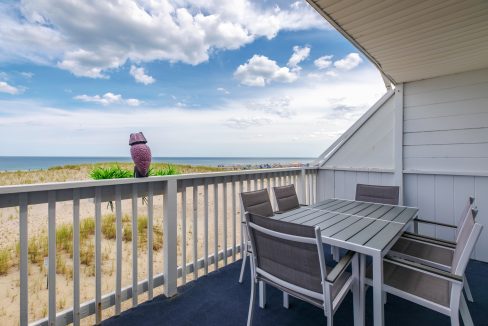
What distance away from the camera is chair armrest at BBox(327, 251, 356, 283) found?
130 cm

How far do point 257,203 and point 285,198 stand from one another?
47 centimetres

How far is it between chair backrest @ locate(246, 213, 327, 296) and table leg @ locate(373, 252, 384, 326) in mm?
407

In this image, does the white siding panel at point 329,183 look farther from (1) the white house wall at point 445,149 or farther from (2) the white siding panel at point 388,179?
(2) the white siding panel at point 388,179

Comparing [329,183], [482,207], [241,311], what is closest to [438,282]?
[241,311]

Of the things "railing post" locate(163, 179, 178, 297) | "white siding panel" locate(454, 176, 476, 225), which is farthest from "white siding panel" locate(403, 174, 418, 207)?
"railing post" locate(163, 179, 178, 297)

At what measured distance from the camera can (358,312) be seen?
153 centimetres

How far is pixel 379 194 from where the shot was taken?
10.1 feet

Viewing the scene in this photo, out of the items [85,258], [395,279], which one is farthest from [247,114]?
[395,279]

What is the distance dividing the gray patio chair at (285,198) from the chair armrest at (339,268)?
1.21m

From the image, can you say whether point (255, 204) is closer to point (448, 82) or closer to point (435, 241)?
point (435, 241)

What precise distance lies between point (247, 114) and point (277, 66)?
7957 mm

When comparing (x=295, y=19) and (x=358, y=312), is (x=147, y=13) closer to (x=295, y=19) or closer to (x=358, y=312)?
(x=295, y=19)

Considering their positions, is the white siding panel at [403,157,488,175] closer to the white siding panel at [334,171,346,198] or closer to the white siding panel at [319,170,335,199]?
the white siding panel at [334,171,346,198]

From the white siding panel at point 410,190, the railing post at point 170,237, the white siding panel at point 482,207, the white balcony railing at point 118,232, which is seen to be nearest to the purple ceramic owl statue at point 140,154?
the white balcony railing at point 118,232
